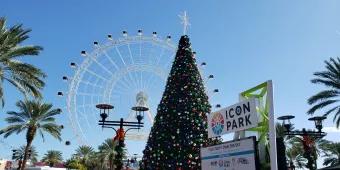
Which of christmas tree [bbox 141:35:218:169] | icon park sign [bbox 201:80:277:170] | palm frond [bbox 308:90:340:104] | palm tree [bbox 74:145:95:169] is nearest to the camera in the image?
icon park sign [bbox 201:80:277:170]

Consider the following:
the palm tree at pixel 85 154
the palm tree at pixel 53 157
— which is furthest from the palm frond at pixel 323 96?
the palm tree at pixel 53 157

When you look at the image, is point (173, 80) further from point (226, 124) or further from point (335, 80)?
point (335, 80)

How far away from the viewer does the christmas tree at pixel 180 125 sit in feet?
68.3

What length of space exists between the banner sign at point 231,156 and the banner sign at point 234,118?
41 cm

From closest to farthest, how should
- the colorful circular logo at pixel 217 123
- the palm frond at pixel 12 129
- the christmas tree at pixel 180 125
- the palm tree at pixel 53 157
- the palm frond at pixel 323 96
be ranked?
the colorful circular logo at pixel 217 123 → the christmas tree at pixel 180 125 → the palm frond at pixel 323 96 → the palm frond at pixel 12 129 → the palm tree at pixel 53 157

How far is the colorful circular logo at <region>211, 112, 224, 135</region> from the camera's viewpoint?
10867mm

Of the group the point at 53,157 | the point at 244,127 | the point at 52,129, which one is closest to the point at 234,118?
the point at 244,127

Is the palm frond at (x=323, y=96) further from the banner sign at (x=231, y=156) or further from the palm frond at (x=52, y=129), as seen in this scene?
the palm frond at (x=52, y=129)

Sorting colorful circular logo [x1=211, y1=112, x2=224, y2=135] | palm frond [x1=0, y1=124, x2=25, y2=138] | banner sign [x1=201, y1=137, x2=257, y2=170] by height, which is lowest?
banner sign [x1=201, y1=137, x2=257, y2=170]

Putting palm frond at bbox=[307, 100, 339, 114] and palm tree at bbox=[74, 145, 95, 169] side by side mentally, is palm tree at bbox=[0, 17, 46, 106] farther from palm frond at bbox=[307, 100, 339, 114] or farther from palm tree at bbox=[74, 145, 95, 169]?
palm tree at bbox=[74, 145, 95, 169]

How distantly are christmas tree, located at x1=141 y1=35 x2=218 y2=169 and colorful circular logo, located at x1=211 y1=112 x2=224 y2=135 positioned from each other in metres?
9.48

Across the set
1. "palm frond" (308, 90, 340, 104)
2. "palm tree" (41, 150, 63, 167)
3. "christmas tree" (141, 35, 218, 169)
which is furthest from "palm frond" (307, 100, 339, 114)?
"palm tree" (41, 150, 63, 167)

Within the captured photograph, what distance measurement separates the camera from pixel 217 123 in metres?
11.1

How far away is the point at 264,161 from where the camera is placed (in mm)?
11008
